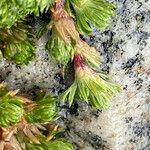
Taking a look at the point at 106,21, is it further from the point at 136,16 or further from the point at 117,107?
the point at 117,107

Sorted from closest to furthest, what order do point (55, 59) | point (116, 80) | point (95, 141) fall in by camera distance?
point (55, 59) < point (116, 80) < point (95, 141)

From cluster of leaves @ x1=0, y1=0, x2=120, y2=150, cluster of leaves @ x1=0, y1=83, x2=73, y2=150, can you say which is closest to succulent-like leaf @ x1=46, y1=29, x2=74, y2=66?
cluster of leaves @ x1=0, y1=0, x2=120, y2=150

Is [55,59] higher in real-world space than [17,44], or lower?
lower

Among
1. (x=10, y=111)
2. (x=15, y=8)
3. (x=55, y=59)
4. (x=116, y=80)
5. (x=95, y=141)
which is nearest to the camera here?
(x=15, y=8)

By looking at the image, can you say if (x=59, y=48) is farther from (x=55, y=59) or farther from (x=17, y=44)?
(x=17, y=44)

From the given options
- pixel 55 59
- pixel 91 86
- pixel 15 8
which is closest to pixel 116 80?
pixel 91 86

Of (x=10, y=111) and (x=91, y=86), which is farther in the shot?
(x=91, y=86)
